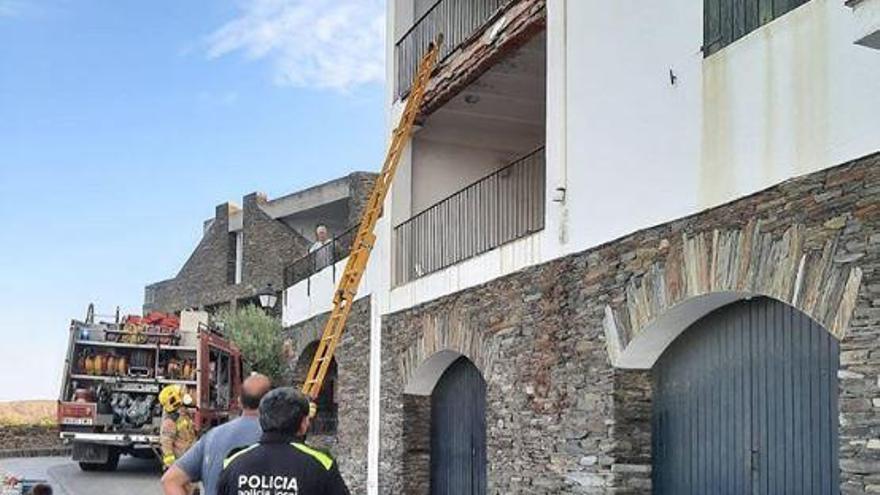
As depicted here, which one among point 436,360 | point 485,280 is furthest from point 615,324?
point 436,360

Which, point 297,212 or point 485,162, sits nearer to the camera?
point 485,162

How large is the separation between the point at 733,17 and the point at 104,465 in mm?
16368

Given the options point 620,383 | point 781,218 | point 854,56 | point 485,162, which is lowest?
point 620,383

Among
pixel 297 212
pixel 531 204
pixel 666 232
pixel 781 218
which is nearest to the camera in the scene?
pixel 781 218

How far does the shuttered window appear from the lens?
7559mm

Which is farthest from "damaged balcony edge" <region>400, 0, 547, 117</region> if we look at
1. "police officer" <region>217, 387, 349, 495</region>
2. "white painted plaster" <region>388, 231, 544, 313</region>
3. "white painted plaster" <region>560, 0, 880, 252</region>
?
"police officer" <region>217, 387, 349, 495</region>

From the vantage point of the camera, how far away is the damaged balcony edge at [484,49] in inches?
461

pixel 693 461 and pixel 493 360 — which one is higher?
pixel 493 360

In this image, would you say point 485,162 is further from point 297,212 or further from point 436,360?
point 297,212

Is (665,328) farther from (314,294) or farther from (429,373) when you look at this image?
(314,294)

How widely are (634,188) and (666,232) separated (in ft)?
2.12

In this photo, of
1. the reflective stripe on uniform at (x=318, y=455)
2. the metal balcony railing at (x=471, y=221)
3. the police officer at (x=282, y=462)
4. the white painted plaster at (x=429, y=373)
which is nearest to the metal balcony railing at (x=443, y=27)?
the metal balcony railing at (x=471, y=221)

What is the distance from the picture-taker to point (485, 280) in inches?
486

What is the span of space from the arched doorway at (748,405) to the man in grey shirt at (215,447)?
3607 millimetres
